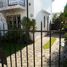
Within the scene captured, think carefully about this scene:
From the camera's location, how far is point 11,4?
18.3 meters

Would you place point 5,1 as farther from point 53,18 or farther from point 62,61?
point 62,61

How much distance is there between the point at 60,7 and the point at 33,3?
8891 mm

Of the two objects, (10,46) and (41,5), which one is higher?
(41,5)

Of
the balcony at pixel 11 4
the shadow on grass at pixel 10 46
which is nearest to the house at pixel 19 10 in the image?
the balcony at pixel 11 4

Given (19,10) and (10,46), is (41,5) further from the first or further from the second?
(10,46)

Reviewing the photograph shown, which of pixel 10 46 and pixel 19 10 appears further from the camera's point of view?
pixel 19 10

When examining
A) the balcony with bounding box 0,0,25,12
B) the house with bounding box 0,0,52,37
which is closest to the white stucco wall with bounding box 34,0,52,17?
the house with bounding box 0,0,52,37

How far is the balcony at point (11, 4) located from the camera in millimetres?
17495

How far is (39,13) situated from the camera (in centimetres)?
1938

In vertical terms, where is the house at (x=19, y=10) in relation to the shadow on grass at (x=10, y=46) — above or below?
above

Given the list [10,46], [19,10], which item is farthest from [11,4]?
[10,46]

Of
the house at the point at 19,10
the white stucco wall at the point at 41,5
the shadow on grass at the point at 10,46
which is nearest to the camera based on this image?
the shadow on grass at the point at 10,46

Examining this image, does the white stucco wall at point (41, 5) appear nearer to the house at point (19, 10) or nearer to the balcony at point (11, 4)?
the house at point (19, 10)

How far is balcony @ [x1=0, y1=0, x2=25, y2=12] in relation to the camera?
57.4ft
